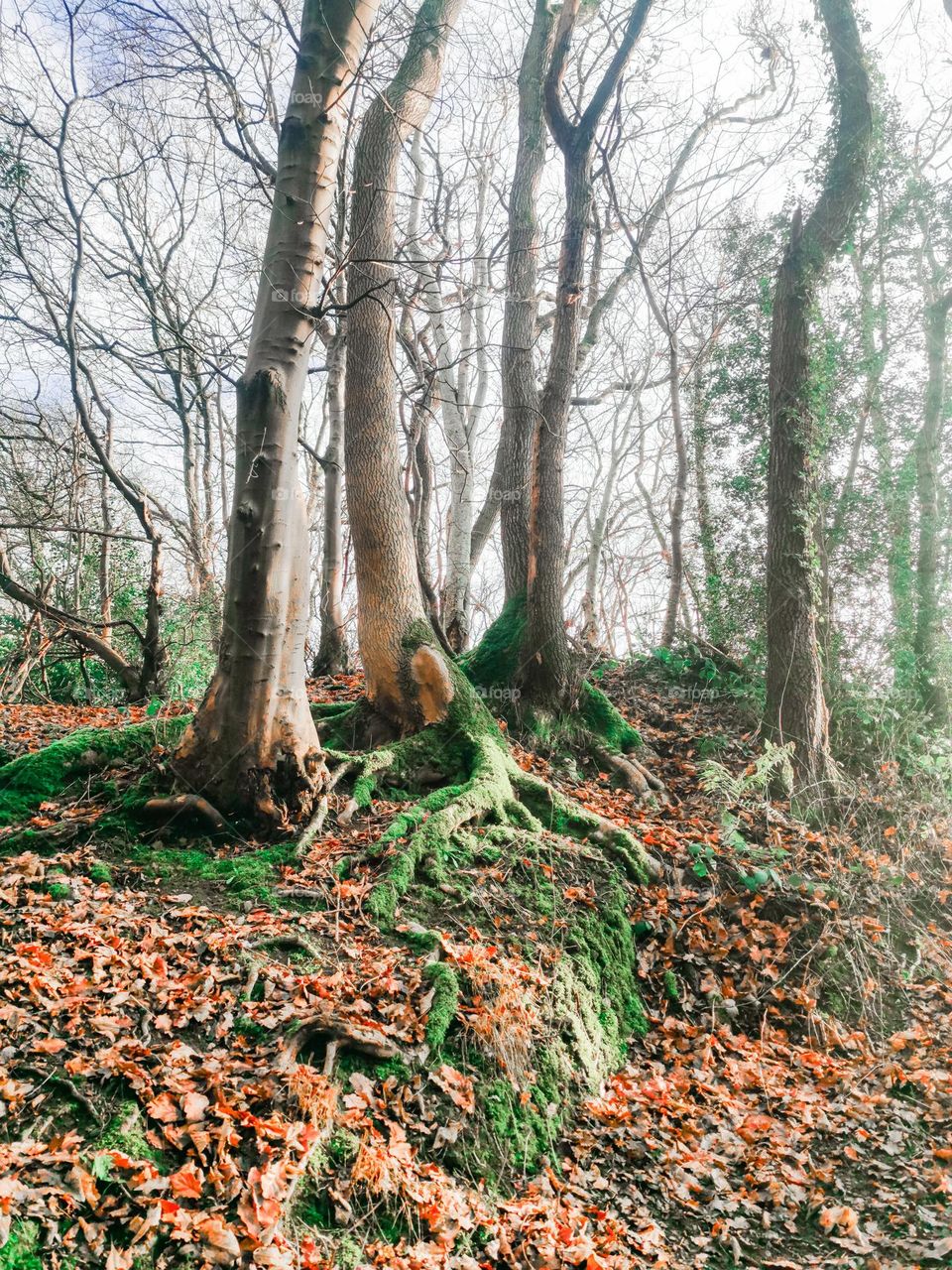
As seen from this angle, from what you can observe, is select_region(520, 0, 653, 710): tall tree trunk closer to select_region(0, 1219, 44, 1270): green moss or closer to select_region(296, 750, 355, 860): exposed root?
select_region(296, 750, 355, 860): exposed root

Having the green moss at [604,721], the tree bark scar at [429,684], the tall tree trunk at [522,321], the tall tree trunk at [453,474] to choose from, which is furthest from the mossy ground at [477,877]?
the tall tree trunk at [453,474]

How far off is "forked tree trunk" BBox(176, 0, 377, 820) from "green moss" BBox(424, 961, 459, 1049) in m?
1.66

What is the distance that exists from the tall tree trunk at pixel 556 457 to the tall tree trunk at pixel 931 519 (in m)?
5.70

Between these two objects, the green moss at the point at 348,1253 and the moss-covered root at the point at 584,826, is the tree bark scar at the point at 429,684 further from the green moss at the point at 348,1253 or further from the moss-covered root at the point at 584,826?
the green moss at the point at 348,1253

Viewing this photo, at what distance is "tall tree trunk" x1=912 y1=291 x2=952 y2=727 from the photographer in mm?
9914

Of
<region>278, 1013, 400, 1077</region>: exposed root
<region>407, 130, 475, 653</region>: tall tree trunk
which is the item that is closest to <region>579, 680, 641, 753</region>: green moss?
<region>407, 130, 475, 653</region>: tall tree trunk

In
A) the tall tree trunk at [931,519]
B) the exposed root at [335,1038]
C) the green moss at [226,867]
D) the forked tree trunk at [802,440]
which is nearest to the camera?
the exposed root at [335,1038]

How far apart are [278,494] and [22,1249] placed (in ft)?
12.9

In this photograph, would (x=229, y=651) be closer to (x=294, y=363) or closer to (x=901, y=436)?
(x=294, y=363)

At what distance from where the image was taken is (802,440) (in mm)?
8320

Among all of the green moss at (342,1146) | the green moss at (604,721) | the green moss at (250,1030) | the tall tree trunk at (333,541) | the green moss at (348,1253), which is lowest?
the green moss at (348,1253)

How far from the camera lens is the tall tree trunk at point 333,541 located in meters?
10.5

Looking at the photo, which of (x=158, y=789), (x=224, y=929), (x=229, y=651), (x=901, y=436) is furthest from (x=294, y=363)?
(x=901, y=436)

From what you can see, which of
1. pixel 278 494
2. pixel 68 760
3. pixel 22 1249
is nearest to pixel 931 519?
pixel 278 494
